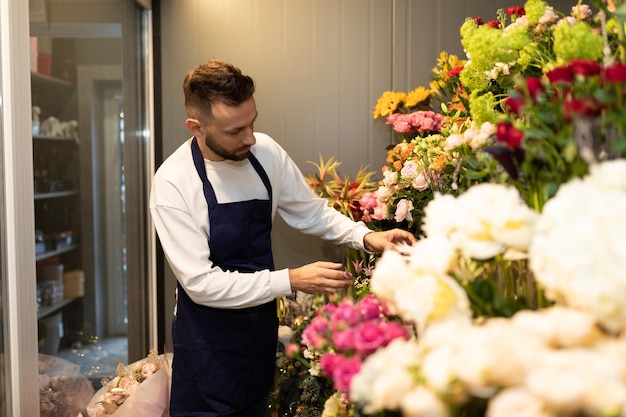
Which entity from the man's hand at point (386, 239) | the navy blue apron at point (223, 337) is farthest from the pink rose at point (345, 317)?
the navy blue apron at point (223, 337)

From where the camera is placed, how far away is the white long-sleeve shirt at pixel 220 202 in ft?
6.06

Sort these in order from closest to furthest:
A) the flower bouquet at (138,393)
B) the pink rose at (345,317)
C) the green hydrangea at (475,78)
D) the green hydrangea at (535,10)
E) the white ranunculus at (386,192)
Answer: the pink rose at (345,317), the green hydrangea at (535,10), the green hydrangea at (475,78), the flower bouquet at (138,393), the white ranunculus at (386,192)

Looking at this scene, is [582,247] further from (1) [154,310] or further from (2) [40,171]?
(1) [154,310]

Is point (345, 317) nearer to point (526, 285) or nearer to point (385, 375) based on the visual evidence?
point (385, 375)

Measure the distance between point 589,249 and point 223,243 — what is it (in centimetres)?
144

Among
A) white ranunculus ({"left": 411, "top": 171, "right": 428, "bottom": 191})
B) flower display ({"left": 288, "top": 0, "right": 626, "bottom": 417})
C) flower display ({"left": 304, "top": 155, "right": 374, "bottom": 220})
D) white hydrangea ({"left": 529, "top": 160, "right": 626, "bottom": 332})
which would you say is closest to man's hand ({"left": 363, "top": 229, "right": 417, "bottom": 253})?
white ranunculus ({"left": 411, "top": 171, "right": 428, "bottom": 191})

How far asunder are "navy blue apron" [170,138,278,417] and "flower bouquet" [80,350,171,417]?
0.64 feet

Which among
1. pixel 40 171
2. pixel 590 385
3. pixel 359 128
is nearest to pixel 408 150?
pixel 359 128

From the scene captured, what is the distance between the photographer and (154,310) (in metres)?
3.16

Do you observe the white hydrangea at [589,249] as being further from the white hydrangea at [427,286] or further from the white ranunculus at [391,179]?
the white ranunculus at [391,179]

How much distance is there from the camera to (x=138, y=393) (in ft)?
7.33

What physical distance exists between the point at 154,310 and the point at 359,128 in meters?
1.39

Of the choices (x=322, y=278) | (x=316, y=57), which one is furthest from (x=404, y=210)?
(x=316, y=57)

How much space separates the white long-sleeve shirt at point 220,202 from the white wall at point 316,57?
0.74 meters
